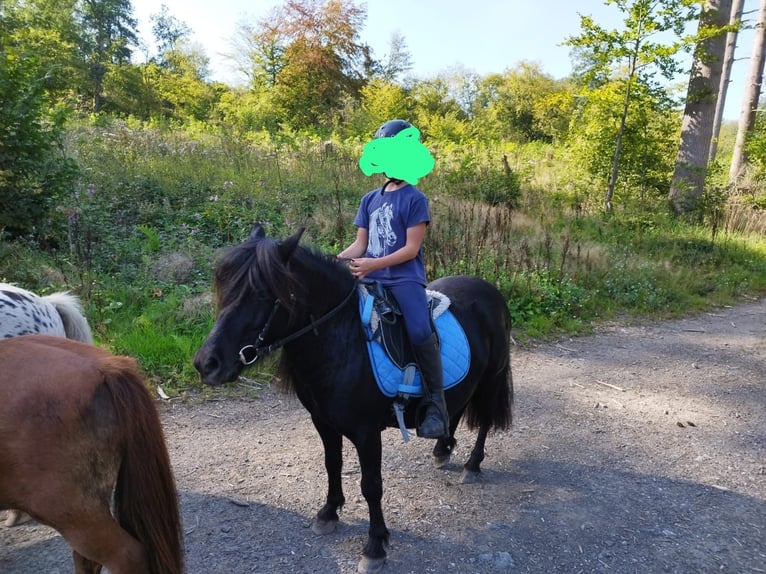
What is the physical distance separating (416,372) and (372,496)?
29.3 inches

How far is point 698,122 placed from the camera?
1202cm

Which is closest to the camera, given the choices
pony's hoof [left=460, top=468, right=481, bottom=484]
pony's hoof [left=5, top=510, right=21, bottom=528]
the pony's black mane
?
the pony's black mane

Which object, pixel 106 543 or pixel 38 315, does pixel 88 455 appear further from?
pixel 38 315

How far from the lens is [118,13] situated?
129 feet

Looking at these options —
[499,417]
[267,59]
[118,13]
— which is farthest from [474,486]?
[118,13]

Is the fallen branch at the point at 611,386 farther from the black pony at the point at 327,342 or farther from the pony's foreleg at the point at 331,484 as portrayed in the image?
the pony's foreleg at the point at 331,484

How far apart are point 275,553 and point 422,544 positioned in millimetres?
878

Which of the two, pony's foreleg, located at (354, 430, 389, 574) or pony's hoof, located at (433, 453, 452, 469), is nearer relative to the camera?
pony's foreleg, located at (354, 430, 389, 574)

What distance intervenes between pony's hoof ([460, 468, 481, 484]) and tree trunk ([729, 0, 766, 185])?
14289 millimetres

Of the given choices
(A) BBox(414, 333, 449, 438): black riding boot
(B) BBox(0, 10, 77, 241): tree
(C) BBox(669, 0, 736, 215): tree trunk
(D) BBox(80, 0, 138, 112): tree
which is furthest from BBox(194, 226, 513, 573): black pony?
(D) BBox(80, 0, 138, 112): tree

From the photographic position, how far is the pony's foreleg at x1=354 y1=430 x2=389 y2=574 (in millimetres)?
2693

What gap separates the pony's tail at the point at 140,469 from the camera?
1.91 meters

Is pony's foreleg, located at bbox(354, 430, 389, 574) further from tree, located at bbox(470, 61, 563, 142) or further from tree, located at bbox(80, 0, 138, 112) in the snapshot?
tree, located at bbox(80, 0, 138, 112)

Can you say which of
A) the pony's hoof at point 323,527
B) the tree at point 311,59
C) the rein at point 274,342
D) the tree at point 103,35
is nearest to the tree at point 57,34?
the tree at point 103,35
